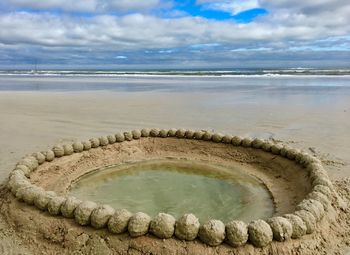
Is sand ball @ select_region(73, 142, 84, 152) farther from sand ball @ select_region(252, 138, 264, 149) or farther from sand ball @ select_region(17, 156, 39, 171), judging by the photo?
sand ball @ select_region(252, 138, 264, 149)

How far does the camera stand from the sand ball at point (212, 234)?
347 centimetres

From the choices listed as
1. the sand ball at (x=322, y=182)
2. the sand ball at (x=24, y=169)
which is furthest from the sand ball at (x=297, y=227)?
the sand ball at (x=24, y=169)

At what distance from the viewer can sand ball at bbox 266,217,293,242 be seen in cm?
360

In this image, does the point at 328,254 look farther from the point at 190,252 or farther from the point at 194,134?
the point at 194,134

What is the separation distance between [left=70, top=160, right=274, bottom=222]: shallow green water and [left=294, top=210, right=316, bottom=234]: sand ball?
713 millimetres

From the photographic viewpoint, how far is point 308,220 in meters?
3.82

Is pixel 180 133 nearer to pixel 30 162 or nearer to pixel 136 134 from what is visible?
pixel 136 134

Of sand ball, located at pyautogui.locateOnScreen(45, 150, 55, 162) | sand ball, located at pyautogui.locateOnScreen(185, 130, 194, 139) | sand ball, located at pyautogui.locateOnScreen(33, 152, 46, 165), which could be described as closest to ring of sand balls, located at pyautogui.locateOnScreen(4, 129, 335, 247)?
sand ball, located at pyautogui.locateOnScreen(33, 152, 46, 165)

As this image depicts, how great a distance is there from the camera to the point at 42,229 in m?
3.93

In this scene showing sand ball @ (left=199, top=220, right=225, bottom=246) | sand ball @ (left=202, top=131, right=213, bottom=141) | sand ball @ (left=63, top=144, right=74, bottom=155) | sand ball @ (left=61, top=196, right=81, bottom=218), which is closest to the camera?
sand ball @ (left=199, top=220, right=225, bottom=246)

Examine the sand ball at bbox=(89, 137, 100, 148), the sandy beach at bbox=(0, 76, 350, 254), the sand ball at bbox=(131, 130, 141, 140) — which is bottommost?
the sandy beach at bbox=(0, 76, 350, 254)

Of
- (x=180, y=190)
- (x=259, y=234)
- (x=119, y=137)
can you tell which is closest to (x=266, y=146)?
(x=180, y=190)

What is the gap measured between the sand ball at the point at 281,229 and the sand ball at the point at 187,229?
788mm

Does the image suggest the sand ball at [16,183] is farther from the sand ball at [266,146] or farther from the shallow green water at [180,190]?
the sand ball at [266,146]
